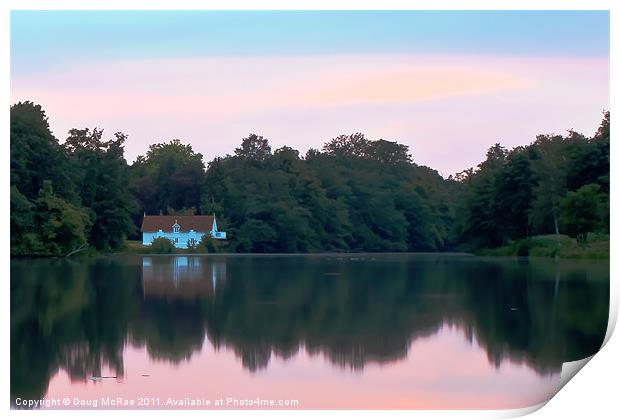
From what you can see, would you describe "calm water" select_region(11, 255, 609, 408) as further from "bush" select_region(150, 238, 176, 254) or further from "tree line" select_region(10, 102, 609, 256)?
"bush" select_region(150, 238, 176, 254)

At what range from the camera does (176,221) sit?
2589cm

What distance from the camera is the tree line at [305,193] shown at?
25.9 meters

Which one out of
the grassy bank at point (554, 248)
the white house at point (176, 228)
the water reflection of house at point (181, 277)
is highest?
the white house at point (176, 228)

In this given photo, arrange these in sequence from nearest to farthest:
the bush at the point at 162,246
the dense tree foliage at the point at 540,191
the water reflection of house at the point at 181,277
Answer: the water reflection of house at the point at 181,277 < the dense tree foliage at the point at 540,191 < the bush at the point at 162,246

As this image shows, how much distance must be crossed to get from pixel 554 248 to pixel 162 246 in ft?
38.6

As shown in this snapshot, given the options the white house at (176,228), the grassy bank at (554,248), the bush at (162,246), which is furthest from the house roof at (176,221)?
the grassy bank at (554,248)

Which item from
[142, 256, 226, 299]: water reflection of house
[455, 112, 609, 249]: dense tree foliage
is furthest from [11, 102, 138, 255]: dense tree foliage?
[455, 112, 609, 249]: dense tree foliage

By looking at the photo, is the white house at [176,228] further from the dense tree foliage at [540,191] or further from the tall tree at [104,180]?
the dense tree foliage at [540,191]

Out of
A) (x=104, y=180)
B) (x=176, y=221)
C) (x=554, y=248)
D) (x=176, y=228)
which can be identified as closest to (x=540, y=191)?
(x=554, y=248)

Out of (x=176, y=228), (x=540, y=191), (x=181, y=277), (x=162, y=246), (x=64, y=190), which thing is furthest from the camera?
(x=540, y=191)

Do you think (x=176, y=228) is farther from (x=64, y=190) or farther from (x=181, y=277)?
(x=181, y=277)

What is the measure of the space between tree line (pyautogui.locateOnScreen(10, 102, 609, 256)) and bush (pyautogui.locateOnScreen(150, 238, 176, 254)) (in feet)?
2.89

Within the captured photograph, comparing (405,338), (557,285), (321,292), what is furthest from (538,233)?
(405,338)

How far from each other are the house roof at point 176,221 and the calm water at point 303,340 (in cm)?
616
